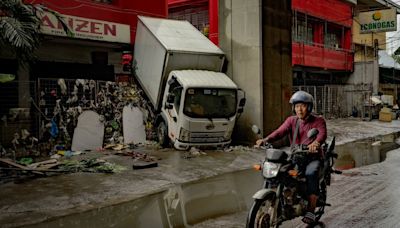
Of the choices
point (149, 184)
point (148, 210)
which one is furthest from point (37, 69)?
point (148, 210)

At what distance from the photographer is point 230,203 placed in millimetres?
7051

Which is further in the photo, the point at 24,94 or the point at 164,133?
the point at 164,133

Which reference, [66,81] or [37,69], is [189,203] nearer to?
[66,81]

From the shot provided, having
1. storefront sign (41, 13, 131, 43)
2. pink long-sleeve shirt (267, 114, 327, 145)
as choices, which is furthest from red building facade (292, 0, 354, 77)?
pink long-sleeve shirt (267, 114, 327, 145)

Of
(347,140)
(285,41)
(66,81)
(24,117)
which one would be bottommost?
(347,140)

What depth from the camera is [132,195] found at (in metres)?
7.73

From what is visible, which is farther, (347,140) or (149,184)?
(347,140)

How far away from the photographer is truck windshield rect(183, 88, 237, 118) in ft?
41.9

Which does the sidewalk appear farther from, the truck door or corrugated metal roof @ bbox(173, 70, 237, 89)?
corrugated metal roof @ bbox(173, 70, 237, 89)

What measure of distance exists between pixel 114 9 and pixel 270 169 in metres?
14.8

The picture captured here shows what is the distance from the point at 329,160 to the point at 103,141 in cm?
998

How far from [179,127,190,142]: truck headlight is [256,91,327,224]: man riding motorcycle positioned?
7.55 meters

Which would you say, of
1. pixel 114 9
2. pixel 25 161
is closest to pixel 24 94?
pixel 25 161

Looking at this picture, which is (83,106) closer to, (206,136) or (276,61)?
(206,136)
